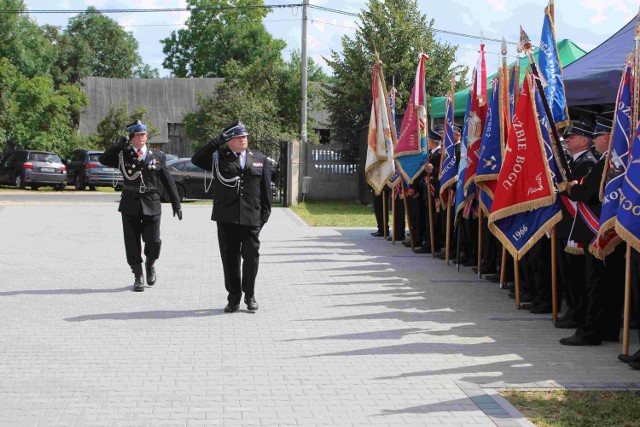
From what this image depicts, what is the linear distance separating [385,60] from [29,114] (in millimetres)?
22141

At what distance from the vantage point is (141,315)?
30.9 ft

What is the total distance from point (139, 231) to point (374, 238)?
6.92 metres

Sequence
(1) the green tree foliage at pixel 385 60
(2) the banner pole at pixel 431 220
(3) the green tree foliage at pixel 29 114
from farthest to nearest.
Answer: (3) the green tree foliage at pixel 29 114
(1) the green tree foliage at pixel 385 60
(2) the banner pole at pixel 431 220

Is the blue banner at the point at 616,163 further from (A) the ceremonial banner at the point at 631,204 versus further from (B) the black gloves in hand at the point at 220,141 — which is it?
(B) the black gloves in hand at the point at 220,141

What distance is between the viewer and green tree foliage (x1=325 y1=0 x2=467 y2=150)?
27719 mm

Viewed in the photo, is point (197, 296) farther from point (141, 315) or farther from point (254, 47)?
point (254, 47)

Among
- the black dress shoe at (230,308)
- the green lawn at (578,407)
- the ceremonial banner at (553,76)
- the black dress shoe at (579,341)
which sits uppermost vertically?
the ceremonial banner at (553,76)

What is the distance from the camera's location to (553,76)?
34.9 ft

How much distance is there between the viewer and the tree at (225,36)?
210 ft

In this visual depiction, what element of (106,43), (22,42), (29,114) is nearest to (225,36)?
(22,42)

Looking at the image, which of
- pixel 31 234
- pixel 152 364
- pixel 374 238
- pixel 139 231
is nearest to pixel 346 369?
pixel 152 364

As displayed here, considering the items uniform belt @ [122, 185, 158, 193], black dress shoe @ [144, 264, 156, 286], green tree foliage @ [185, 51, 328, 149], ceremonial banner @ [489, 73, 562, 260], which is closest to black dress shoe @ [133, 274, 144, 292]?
black dress shoe @ [144, 264, 156, 286]

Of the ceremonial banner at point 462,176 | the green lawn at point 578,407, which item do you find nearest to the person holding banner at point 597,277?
the green lawn at point 578,407

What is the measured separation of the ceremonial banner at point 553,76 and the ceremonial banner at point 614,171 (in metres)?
2.44
